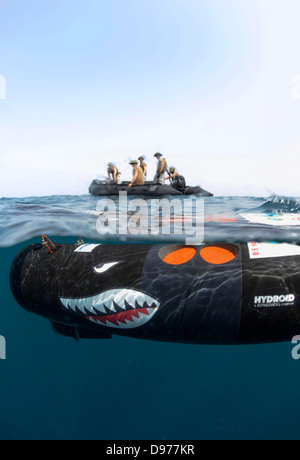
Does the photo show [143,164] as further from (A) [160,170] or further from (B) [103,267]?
(B) [103,267]

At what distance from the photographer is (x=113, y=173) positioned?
14039mm

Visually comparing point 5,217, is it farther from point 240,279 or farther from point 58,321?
point 240,279

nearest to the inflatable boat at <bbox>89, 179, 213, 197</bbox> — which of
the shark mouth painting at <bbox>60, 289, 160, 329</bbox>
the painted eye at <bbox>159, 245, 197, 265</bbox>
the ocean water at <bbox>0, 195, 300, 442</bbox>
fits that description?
the ocean water at <bbox>0, 195, 300, 442</bbox>

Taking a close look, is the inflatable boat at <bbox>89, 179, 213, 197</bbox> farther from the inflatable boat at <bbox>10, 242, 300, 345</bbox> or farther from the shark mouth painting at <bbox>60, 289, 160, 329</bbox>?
the shark mouth painting at <bbox>60, 289, 160, 329</bbox>

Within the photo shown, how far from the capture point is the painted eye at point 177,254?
336 centimetres

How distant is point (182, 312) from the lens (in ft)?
9.84

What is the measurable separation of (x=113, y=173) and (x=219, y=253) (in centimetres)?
1134

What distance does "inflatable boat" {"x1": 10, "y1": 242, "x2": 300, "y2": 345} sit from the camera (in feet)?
9.50

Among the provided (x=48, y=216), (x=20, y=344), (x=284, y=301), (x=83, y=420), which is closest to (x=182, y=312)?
(x=284, y=301)

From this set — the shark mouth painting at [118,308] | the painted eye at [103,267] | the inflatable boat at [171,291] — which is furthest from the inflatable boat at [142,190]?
the shark mouth painting at [118,308]

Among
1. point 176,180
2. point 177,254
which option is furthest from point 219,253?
point 176,180

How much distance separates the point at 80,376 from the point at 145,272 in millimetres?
5902

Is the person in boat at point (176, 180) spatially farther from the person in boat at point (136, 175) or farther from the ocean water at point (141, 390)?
the ocean water at point (141, 390)

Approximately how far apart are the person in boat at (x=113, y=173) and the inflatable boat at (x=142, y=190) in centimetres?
46
